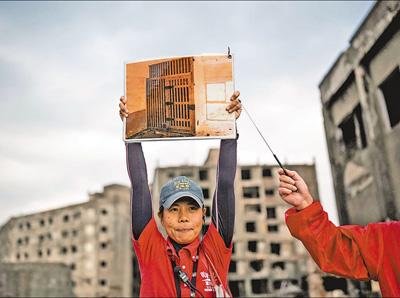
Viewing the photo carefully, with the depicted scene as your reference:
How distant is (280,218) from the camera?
149 ft

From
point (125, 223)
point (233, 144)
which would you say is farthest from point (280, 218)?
point (233, 144)

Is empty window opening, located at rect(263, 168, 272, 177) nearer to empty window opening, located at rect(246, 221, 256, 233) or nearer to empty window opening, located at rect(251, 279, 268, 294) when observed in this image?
empty window opening, located at rect(246, 221, 256, 233)

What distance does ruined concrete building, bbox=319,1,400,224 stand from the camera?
11.3m

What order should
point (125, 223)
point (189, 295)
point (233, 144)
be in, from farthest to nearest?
point (125, 223) < point (233, 144) < point (189, 295)

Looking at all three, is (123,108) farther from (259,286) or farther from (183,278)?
A: (259,286)

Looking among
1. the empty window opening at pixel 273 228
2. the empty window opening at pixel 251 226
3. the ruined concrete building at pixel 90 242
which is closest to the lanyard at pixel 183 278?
the empty window opening at pixel 251 226

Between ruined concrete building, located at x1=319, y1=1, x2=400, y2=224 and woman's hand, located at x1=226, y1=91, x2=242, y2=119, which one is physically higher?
ruined concrete building, located at x1=319, y1=1, x2=400, y2=224

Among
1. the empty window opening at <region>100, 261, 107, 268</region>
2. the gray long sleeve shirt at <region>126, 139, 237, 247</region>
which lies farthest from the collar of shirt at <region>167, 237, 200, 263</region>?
the empty window opening at <region>100, 261, 107, 268</region>

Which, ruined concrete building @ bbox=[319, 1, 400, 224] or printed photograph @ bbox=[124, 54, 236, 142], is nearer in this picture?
printed photograph @ bbox=[124, 54, 236, 142]

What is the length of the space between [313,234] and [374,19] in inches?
430

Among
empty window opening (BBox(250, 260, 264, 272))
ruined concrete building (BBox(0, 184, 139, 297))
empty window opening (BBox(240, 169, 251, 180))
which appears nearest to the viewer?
empty window opening (BBox(250, 260, 264, 272))

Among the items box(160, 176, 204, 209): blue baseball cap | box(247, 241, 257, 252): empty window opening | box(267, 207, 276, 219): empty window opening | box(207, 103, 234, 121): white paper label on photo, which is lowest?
box(160, 176, 204, 209): blue baseball cap

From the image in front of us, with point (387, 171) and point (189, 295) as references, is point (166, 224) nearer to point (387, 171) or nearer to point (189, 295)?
point (189, 295)

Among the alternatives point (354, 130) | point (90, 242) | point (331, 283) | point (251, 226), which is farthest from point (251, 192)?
point (354, 130)
